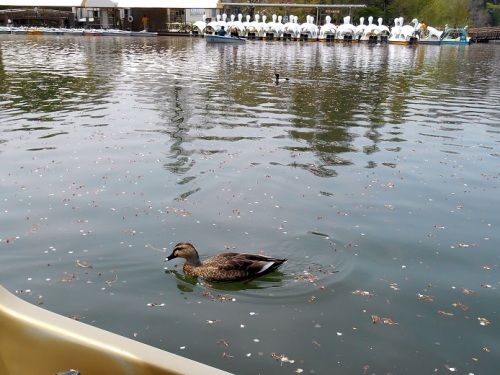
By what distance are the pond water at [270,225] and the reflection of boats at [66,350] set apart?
193cm

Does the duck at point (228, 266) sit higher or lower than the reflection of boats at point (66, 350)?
lower

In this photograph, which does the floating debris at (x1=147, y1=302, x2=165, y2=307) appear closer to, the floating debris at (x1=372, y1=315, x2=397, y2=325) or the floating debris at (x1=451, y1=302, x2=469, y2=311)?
the floating debris at (x1=372, y1=315, x2=397, y2=325)

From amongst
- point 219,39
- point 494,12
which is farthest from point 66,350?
point 494,12

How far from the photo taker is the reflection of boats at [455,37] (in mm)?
62969

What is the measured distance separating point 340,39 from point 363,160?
5514 centimetres

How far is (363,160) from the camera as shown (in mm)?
11672

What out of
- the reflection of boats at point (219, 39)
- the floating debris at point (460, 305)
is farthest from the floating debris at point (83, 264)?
the reflection of boats at point (219, 39)

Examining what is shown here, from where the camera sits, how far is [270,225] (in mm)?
8164

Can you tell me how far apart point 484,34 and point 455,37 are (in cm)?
771

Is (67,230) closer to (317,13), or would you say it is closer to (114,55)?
(114,55)

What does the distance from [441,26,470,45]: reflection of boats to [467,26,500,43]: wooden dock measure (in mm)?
3592

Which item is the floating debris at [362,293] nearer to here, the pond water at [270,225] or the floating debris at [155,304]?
the pond water at [270,225]

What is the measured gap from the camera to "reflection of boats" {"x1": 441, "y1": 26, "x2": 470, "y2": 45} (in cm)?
6297

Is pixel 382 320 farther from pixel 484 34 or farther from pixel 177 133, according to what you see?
pixel 484 34
